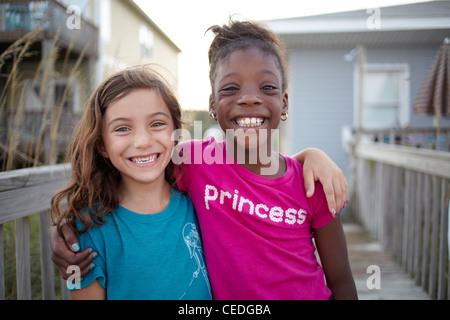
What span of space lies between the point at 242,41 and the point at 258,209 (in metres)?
0.76

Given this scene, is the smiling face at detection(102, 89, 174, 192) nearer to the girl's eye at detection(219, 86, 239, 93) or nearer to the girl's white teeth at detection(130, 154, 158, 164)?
the girl's white teeth at detection(130, 154, 158, 164)

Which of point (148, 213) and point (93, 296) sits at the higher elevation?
point (148, 213)

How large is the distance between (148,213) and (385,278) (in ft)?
8.11

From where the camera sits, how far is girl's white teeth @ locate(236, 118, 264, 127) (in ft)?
A: 5.16

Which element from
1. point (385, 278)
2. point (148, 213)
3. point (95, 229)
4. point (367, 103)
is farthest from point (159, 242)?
point (367, 103)

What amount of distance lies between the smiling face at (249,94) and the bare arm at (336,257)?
1.60ft

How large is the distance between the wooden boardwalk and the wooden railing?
2182mm

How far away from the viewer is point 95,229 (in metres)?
1.44

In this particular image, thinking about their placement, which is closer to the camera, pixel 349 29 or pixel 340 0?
pixel 340 0

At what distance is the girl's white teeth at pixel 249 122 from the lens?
5.16 feet

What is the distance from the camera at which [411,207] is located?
3291 millimetres

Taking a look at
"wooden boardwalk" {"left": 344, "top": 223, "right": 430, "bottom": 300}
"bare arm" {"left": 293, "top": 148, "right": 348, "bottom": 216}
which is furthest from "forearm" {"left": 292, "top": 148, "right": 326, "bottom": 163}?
"wooden boardwalk" {"left": 344, "top": 223, "right": 430, "bottom": 300}
